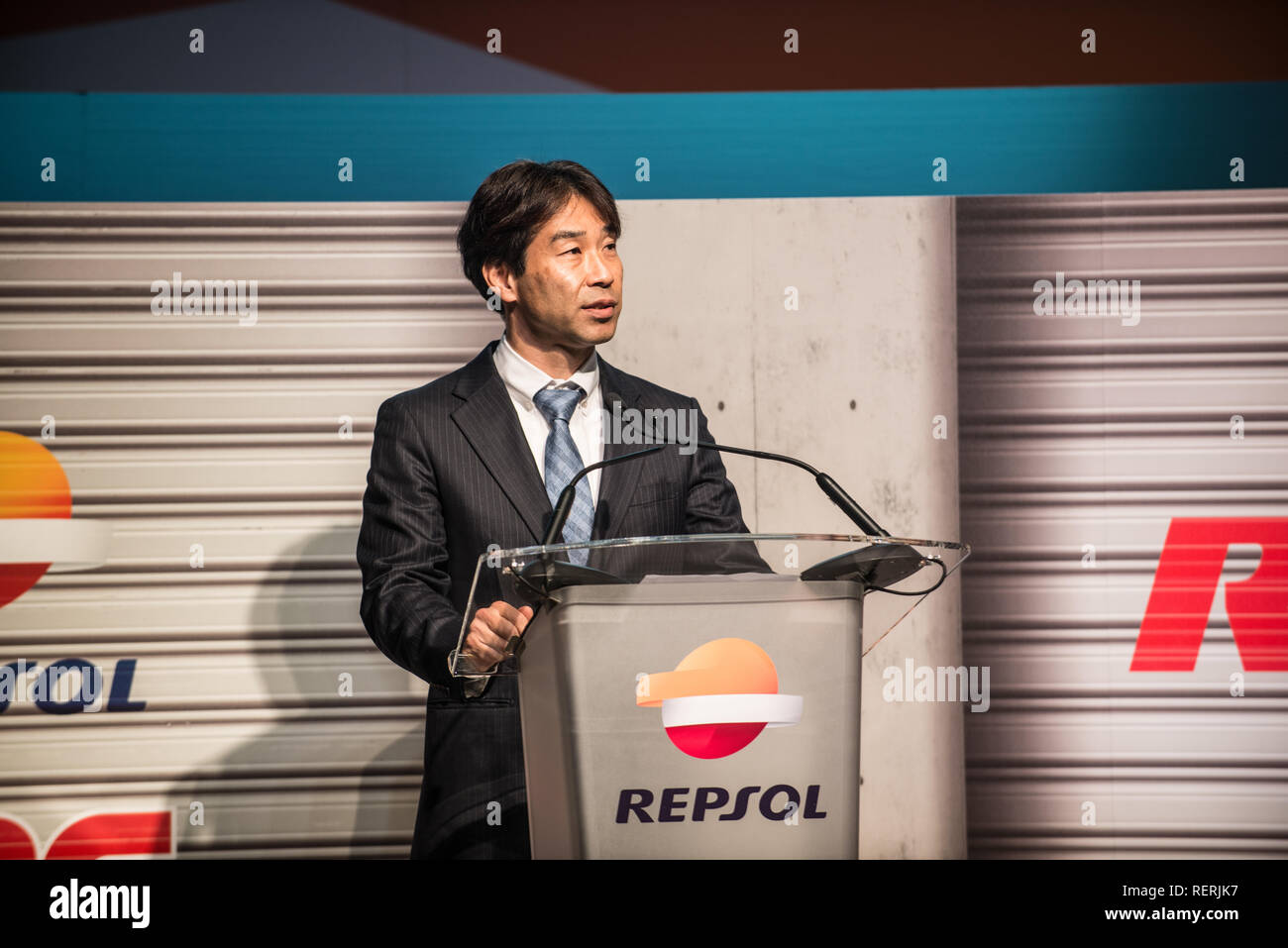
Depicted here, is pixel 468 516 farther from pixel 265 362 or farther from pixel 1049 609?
pixel 1049 609

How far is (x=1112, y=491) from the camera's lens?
3.53 metres

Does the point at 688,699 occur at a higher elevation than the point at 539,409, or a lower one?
lower

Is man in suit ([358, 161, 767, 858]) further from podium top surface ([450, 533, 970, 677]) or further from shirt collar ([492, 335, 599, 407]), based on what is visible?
podium top surface ([450, 533, 970, 677])

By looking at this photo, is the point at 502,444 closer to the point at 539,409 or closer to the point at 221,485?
the point at 539,409

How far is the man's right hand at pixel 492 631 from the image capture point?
5.24 ft

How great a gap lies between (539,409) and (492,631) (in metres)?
0.82

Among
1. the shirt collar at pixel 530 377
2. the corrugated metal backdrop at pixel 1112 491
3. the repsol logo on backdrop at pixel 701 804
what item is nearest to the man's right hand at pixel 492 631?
the repsol logo on backdrop at pixel 701 804

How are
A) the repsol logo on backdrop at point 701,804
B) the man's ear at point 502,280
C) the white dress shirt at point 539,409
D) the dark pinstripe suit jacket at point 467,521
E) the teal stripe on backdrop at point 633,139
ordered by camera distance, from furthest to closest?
the teal stripe on backdrop at point 633,139, the man's ear at point 502,280, the white dress shirt at point 539,409, the dark pinstripe suit jacket at point 467,521, the repsol logo on backdrop at point 701,804

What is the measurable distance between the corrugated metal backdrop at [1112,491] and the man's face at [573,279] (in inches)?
59.4

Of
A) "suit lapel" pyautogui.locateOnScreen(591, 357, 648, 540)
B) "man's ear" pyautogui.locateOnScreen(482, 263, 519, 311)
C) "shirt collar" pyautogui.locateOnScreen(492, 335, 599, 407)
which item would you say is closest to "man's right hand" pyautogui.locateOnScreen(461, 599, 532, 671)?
"suit lapel" pyautogui.locateOnScreen(591, 357, 648, 540)

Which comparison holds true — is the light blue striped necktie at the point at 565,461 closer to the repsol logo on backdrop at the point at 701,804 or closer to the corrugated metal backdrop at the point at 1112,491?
the repsol logo on backdrop at the point at 701,804

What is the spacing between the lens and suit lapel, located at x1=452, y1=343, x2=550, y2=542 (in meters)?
2.22

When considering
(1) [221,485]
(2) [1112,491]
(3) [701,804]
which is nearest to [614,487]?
(3) [701,804]

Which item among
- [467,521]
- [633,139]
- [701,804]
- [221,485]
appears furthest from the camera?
[221,485]
